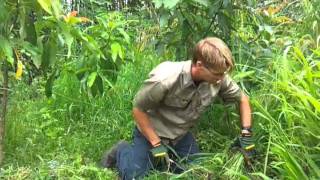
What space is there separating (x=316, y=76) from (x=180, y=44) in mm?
1110

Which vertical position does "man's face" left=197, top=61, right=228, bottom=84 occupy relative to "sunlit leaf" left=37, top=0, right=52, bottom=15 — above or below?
below

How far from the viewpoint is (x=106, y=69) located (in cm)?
389

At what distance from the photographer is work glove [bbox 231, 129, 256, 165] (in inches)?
134

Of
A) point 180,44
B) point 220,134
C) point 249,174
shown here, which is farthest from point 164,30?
point 249,174

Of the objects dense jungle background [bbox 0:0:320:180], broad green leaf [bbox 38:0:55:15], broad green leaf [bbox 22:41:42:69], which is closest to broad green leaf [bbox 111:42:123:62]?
dense jungle background [bbox 0:0:320:180]

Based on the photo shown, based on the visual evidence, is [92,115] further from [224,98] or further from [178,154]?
[224,98]

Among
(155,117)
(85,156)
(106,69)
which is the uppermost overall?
(106,69)

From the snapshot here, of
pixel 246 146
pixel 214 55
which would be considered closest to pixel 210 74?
pixel 214 55

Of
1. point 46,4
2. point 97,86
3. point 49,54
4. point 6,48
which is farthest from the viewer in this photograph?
point 97,86

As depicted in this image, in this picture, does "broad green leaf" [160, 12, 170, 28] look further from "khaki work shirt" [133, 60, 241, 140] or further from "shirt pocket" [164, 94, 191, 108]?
"shirt pocket" [164, 94, 191, 108]

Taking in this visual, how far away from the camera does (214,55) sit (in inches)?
129

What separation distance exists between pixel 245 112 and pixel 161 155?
56cm

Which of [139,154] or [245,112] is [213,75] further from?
[139,154]

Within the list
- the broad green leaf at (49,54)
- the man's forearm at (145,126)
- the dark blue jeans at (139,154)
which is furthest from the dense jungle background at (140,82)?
the man's forearm at (145,126)
